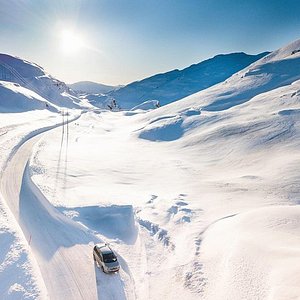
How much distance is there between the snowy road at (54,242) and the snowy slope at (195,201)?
117cm

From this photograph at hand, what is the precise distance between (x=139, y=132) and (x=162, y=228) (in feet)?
171

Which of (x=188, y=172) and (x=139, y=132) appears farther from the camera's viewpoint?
(x=139, y=132)

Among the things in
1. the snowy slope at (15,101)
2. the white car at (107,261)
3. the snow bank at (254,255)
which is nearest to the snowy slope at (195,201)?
the snow bank at (254,255)

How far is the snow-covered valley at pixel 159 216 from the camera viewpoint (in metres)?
17.8

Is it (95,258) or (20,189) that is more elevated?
(20,189)

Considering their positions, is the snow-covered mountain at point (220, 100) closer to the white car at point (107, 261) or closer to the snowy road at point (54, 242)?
the snowy road at point (54, 242)

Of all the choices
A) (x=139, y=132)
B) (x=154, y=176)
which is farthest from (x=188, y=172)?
(x=139, y=132)

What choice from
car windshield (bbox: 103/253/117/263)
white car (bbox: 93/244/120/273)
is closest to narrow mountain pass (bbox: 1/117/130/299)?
white car (bbox: 93/244/120/273)

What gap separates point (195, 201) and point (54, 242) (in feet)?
49.0

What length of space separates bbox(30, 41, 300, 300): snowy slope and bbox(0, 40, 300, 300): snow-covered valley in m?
0.11

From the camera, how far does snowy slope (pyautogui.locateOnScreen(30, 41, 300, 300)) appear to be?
59.8 feet

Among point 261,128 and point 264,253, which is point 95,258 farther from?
point 261,128

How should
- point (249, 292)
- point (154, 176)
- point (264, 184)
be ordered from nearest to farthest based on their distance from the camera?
point (249, 292) → point (264, 184) → point (154, 176)

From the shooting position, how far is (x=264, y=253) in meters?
18.6
